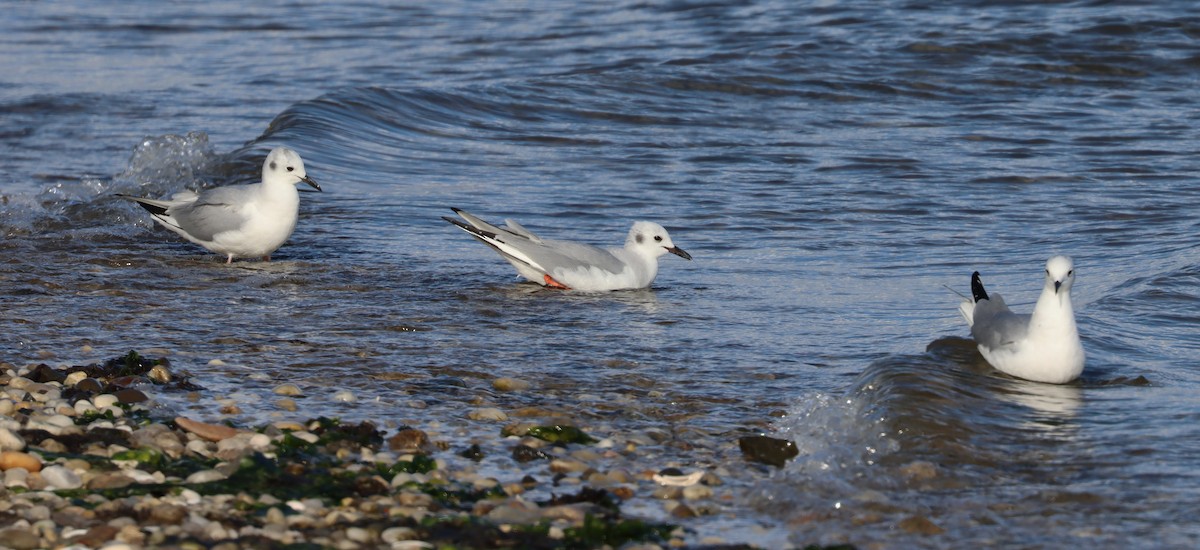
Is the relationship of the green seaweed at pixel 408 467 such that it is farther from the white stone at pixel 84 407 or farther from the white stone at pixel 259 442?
the white stone at pixel 84 407

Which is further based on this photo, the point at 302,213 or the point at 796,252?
the point at 302,213

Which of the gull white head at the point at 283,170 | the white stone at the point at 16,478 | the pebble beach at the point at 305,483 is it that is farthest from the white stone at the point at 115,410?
the gull white head at the point at 283,170

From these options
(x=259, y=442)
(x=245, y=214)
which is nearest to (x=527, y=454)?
(x=259, y=442)

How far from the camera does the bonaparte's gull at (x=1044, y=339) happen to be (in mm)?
6262

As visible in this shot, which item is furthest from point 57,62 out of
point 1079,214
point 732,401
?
point 732,401

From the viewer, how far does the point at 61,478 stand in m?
4.54

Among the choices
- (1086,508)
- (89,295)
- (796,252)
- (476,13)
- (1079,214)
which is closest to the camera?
(1086,508)

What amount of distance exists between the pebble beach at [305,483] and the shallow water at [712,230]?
9.0 inches

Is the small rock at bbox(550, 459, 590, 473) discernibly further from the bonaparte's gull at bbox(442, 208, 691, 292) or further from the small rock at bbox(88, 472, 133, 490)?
the bonaparte's gull at bbox(442, 208, 691, 292)

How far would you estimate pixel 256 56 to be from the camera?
1820cm

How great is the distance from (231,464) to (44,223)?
17.4 ft

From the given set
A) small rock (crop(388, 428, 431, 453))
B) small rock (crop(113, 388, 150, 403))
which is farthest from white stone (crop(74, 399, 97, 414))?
small rock (crop(388, 428, 431, 453))

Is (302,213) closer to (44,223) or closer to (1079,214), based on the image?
(44,223)

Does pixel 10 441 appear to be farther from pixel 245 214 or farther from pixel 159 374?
pixel 245 214
